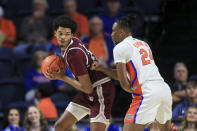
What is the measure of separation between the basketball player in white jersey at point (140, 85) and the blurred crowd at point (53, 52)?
5.42 feet

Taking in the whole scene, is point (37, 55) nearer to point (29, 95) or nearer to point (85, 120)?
point (29, 95)

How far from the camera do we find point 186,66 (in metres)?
7.40

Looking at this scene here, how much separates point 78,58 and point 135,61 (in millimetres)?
585

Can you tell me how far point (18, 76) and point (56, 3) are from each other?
1918 mm

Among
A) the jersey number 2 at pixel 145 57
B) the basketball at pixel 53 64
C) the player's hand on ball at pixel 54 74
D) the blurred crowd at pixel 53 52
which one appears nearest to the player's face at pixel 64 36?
the basketball at pixel 53 64

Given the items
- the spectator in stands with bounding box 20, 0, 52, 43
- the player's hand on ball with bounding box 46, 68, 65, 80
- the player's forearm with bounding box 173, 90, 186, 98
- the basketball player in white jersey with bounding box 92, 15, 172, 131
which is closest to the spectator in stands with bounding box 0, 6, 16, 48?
the spectator in stands with bounding box 20, 0, 52, 43

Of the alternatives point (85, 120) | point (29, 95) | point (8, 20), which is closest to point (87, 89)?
point (85, 120)

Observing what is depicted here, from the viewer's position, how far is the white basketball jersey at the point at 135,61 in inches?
164

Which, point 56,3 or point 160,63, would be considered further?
point 56,3

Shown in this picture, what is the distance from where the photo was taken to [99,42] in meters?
7.59

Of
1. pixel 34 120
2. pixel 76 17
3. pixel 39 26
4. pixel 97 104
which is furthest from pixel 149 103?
pixel 39 26

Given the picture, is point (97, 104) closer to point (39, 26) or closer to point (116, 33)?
point (116, 33)

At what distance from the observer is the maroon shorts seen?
456 centimetres

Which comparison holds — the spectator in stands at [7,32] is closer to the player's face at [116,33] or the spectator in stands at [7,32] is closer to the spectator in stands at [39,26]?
the spectator in stands at [39,26]
